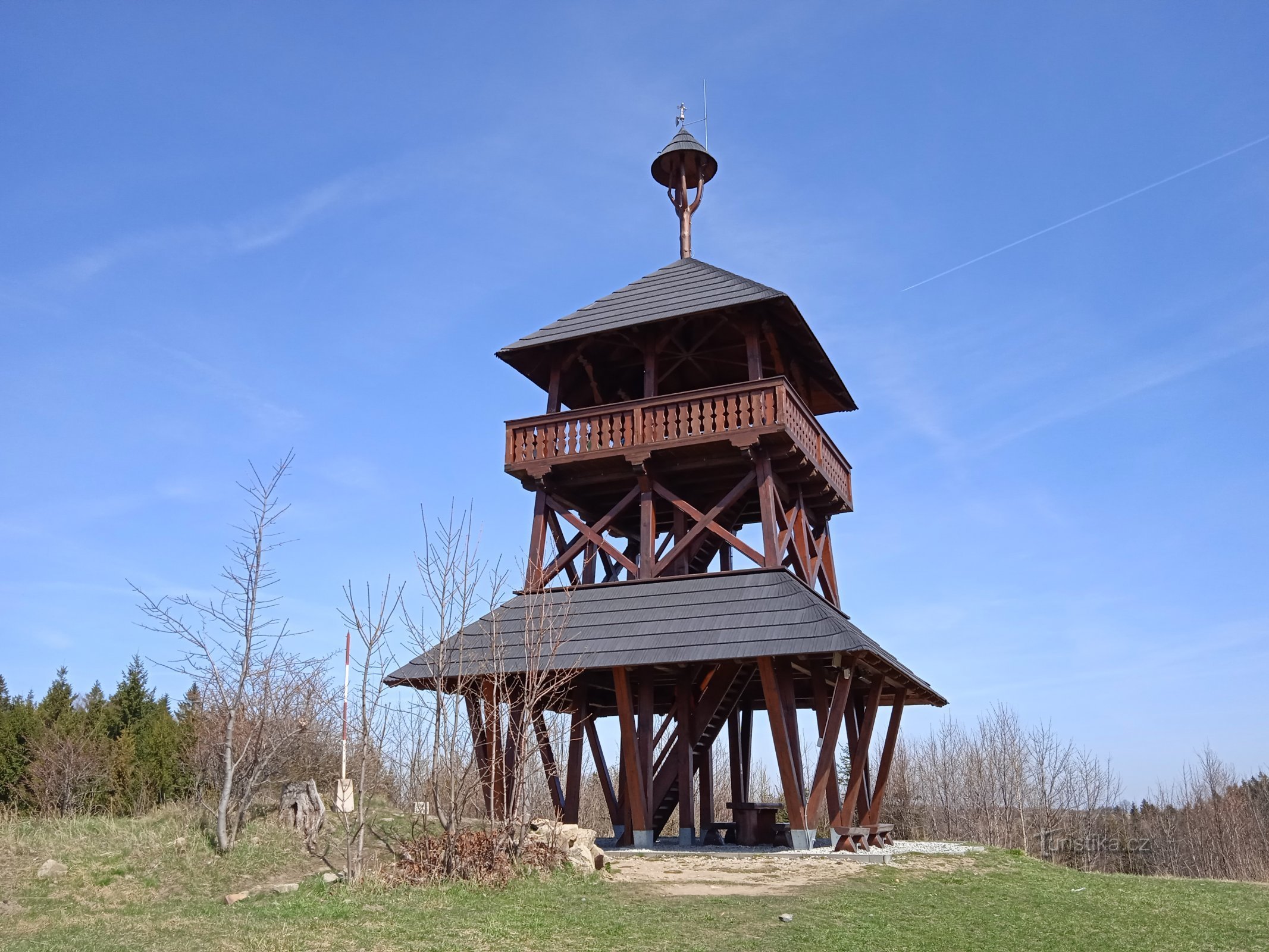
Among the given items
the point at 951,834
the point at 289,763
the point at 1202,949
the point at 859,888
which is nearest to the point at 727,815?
the point at 951,834

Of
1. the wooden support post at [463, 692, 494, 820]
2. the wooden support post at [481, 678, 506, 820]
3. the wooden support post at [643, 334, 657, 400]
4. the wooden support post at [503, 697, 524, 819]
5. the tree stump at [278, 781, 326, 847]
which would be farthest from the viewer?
the wooden support post at [643, 334, 657, 400]

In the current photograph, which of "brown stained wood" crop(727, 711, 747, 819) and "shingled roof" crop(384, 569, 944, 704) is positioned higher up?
"shingled roof" crop(384, 569, 944, 704)

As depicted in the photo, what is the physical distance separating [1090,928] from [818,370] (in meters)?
12.2

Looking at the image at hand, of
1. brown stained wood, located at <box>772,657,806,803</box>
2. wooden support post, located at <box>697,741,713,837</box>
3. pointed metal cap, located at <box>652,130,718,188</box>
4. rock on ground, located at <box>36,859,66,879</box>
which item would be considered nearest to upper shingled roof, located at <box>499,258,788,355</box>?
pointed metal cap, located at <box>652,130,718,188</box>

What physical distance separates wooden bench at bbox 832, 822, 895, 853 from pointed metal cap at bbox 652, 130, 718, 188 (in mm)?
12936

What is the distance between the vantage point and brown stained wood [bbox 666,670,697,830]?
51.3 feet

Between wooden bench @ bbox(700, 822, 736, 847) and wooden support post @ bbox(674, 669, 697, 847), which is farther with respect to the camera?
wooden bench @ bbox(700, 822, 736, 847)

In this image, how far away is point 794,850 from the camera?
14195 millimetres

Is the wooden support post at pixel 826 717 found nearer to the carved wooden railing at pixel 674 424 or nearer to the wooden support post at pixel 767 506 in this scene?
the wooden support post at pixel 767 506

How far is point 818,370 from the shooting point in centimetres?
2011

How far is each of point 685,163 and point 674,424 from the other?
7.18 m

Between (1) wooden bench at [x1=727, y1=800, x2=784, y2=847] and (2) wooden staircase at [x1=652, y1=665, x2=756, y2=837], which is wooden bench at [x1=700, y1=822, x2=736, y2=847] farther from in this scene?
(2) wooden staircase at [x1=652, y1=665, x2=756, y2=837]

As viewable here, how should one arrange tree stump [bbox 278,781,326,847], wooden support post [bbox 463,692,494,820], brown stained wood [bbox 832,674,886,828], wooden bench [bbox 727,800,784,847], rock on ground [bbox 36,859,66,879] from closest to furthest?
rock on ground [bbox 36,859,66,879] → wooden support post [bbox 463,692,494,820] → tree stump [bbox 278,781,326,847] → brown stained wood [bbox 832,674,886,828] → wooden bench [bbox 727,800,784,847]

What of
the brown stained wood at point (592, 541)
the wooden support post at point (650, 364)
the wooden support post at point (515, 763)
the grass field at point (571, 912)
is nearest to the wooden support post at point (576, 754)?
the brown stained wood at point (592, 541)
